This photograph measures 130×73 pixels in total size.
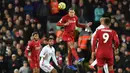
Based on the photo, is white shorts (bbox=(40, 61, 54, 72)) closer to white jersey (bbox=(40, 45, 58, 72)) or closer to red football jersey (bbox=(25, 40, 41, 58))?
white jersey (bbox=(40, 45, 58, 72))

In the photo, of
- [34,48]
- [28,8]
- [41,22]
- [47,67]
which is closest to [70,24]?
[34,48]

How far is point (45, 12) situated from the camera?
2520cm

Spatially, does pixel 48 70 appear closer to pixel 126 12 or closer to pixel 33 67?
pixel 33 67

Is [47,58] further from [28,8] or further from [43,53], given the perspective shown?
[28,8]

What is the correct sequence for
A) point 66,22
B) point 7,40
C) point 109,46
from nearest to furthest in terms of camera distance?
1. point 109,46
2. point 66,22
3. point 7,40

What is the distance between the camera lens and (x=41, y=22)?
25.2 metres

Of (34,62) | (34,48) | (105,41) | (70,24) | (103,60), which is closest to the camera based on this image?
(105,41)

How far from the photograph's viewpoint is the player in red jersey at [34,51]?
62.1 feet

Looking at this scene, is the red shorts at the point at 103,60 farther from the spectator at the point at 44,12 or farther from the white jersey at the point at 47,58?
the spectator at the point at 44,12

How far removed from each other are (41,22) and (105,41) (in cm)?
936

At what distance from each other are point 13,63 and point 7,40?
216 centimetres

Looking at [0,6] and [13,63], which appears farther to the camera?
[0,6]

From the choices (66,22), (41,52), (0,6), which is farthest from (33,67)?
(0,6)

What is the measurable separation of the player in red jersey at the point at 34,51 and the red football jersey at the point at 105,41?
3.40 m
